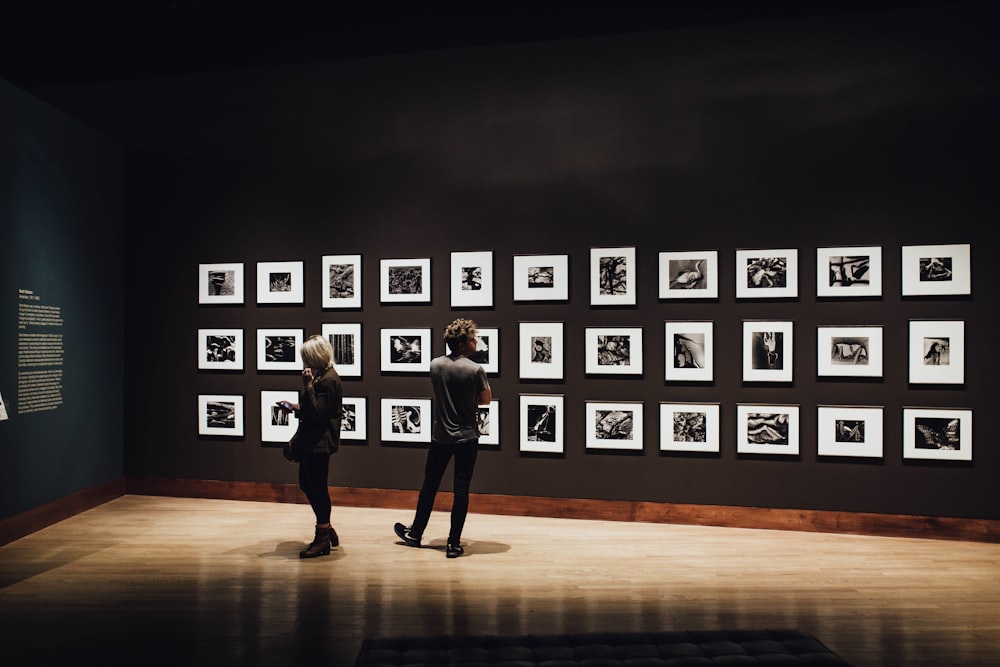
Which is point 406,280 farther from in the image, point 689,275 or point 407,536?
point 689,275

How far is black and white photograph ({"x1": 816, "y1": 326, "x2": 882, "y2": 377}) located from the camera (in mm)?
6148

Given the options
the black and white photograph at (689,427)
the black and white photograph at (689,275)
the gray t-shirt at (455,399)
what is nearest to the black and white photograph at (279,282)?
the gray t-shirt at (455,399)

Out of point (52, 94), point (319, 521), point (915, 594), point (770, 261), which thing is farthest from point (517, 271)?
point (52, 94)

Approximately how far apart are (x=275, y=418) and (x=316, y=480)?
2.28 meters

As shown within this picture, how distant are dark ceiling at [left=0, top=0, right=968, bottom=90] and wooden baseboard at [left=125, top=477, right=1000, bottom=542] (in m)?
4.69

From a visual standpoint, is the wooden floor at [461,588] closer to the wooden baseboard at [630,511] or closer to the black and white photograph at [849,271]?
the wooden baseboard at [630,511]

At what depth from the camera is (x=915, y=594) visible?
15.3 ft

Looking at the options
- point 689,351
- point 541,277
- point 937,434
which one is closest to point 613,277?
point 541,277

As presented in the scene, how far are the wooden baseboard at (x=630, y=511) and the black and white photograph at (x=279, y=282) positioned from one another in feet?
6.78

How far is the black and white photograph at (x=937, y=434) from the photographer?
19.7 feet

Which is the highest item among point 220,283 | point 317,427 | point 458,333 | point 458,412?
point 220,283

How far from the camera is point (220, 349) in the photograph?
7523 mm

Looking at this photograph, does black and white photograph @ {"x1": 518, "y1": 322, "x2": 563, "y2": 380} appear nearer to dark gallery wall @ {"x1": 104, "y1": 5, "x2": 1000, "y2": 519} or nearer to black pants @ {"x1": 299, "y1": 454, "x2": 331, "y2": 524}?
dark gallery wall @ {"x1": 104, "y1": 5, "x2": 1000, "y2": 519}

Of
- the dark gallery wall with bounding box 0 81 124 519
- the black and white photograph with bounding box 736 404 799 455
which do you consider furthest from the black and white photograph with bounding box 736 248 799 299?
the dark gallery wall with bounding box 0 81 124 519
